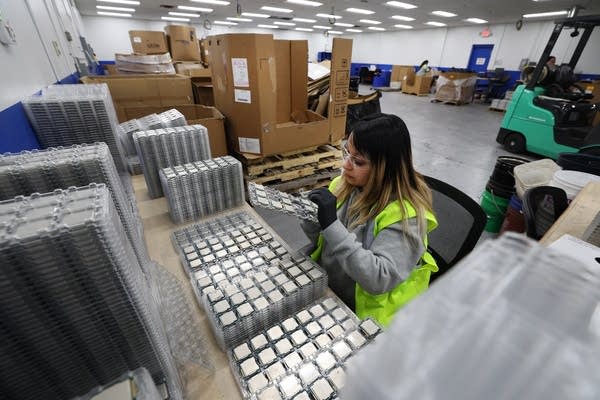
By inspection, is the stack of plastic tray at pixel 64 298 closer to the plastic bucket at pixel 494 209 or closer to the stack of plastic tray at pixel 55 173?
the stack of plastic tray at pixel 55 173

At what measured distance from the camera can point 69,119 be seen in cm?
158

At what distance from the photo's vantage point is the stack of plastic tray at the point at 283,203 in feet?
4.19

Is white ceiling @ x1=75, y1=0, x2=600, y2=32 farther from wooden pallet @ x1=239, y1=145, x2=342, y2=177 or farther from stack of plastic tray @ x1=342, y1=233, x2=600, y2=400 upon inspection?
stack of plastic tray @ x1=342, y1=233, x2=600, y2=400

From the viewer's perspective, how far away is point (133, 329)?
673 mm

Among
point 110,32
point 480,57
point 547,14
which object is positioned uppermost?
point 547,14

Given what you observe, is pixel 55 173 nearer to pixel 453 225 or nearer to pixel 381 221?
pixel 381 221

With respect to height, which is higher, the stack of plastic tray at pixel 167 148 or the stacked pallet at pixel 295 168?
the stack of plastic tray at pixel 167 148

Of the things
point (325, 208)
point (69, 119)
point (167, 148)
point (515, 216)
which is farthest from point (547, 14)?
Answer: point (69, 119)

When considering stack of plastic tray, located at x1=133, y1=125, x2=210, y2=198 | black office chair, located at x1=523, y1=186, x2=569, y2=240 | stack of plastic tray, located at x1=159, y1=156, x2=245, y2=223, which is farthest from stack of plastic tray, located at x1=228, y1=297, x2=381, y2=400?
black office chair, located at x1=523, y1=186, x2=569, y2=240

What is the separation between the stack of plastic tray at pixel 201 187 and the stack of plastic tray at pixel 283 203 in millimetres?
411

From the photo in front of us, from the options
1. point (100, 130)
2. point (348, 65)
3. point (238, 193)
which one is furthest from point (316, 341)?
point (348, 65)

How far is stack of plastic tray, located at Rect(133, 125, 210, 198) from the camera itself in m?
1.79

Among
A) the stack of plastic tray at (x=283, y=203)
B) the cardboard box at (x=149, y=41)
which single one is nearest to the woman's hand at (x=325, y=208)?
the stack of plastic tray at (x=283, y=203)

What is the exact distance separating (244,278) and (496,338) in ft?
3.15
